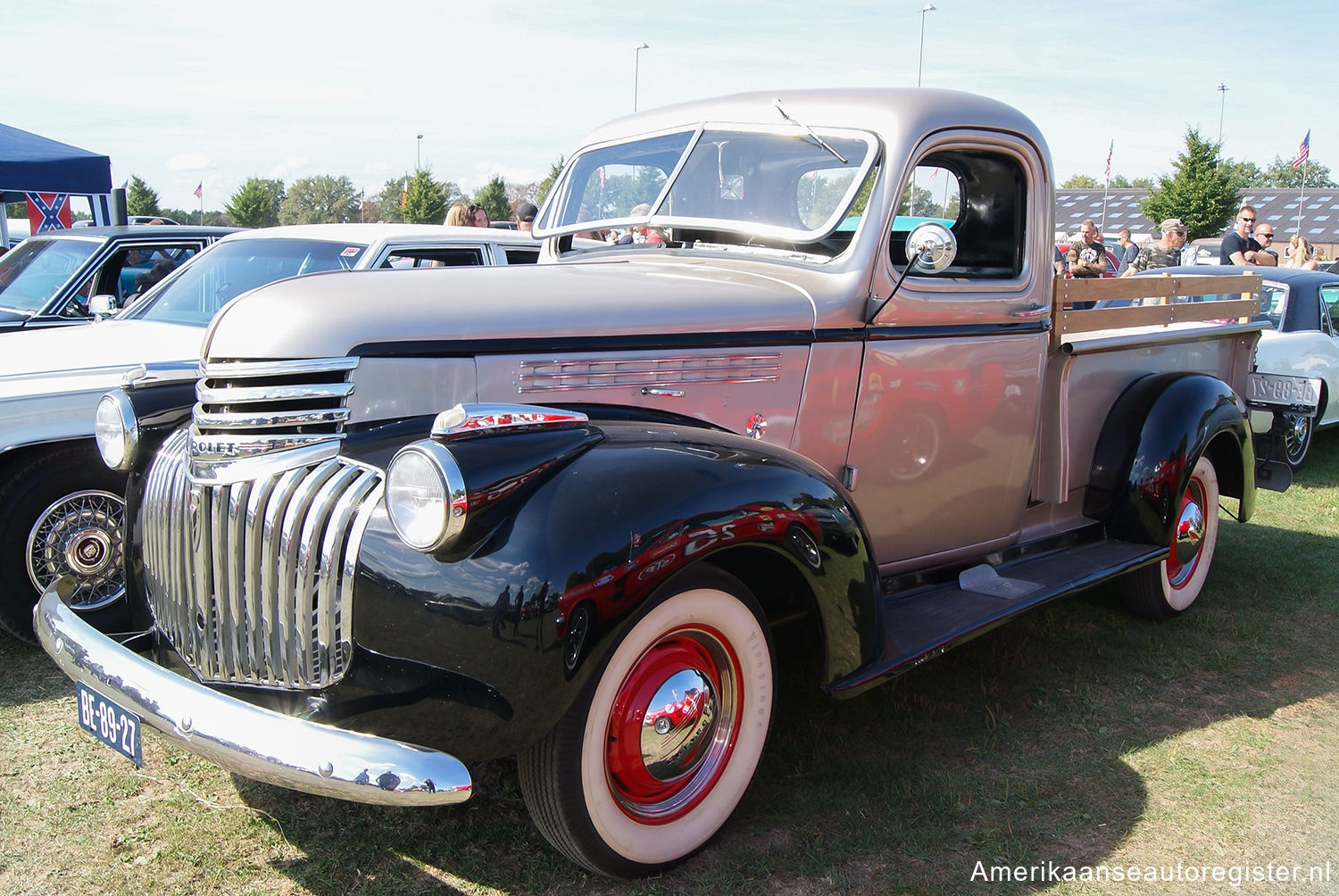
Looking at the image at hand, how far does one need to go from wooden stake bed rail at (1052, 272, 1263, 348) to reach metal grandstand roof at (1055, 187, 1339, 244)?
39.1m

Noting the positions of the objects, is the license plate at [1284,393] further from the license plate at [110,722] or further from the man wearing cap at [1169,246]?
the license plate at [110,722]

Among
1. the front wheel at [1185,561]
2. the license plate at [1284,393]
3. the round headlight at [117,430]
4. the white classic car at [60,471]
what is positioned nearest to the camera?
the round headlight at [117,430]

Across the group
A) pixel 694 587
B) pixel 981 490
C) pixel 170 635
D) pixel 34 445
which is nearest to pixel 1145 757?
pixel 981 490

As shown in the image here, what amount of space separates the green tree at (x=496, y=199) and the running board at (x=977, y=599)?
4496 centimetres

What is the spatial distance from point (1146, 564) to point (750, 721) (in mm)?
2244

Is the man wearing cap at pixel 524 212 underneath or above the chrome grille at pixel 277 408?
above

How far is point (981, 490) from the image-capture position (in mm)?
3586

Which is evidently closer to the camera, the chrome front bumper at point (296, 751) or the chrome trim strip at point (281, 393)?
the chrome front bumper at point (296, 751)

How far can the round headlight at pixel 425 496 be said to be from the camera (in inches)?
77.4

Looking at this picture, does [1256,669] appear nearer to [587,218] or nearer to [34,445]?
[587,218]

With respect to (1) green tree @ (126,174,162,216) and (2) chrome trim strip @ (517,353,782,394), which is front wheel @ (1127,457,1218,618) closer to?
(2) chrome trim strip @ (517,353,782,394)

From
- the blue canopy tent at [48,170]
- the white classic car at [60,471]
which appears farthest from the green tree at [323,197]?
the white classic car at [60,471]

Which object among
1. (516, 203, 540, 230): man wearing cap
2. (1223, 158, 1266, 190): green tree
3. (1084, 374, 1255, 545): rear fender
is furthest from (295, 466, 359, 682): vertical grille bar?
(1223, 158, 1266, 190): green tree

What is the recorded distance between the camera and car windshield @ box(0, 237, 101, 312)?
6539 mm
